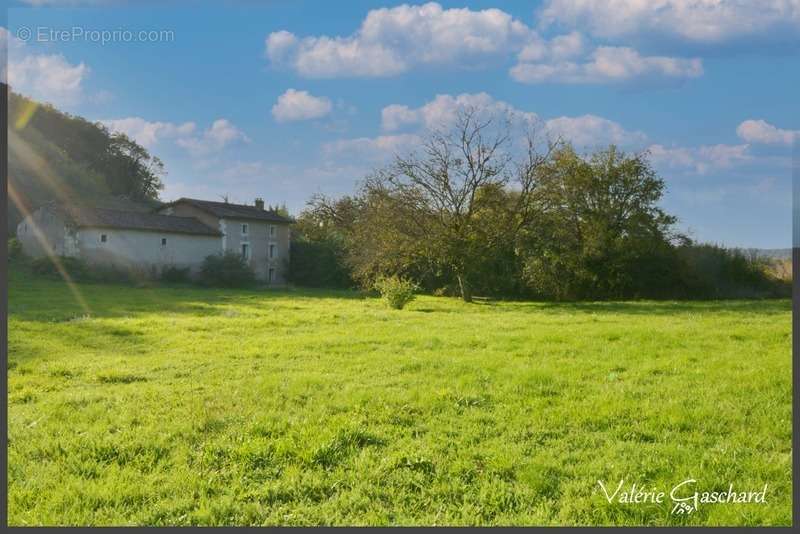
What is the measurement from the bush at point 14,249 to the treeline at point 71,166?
10.6 feet

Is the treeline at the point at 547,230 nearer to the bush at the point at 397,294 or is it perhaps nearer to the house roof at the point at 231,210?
the bush at the point at 397,294

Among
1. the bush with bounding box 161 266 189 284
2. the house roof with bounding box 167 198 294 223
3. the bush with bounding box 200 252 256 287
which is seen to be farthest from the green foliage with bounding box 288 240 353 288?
the bush with bounding box 161 266 189 284

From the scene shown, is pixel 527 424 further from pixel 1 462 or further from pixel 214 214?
pixel 214 214

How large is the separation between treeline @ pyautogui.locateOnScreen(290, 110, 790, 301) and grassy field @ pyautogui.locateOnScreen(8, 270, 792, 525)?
14.8m

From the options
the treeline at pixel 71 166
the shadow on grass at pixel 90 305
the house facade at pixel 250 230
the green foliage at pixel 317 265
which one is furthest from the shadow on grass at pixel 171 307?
the treeline at pixel 71 166

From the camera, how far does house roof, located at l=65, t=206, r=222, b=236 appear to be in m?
36.8

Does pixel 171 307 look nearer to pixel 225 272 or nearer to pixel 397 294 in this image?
pixel 397 294

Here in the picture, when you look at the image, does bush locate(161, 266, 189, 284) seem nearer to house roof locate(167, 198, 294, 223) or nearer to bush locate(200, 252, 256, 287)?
bush locate(200, 252, 256, 287)

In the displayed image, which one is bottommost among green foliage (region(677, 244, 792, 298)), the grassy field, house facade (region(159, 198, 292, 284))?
the grassy field

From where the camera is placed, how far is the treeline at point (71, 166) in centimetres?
4438

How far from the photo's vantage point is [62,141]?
171 ft

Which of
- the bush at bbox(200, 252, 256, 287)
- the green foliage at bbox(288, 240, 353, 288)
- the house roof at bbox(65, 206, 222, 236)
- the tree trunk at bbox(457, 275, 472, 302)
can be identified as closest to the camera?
the tree trunk at bbox(457, 275, 472, 302)

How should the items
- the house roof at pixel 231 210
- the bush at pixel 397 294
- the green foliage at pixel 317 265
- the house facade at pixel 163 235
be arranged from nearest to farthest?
the bush at pixel 397 294 < the house facade at pixel 163 235 < the green foliage at pixel 317 265 < the house roof at pixel 231 210

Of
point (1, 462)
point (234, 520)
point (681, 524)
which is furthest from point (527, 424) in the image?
point (1, 462)
